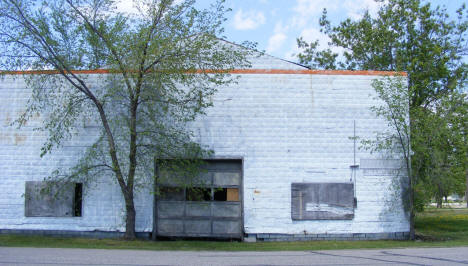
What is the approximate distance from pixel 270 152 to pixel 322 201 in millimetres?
2593

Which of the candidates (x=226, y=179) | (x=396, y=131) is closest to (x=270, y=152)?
(x=226, y=179)

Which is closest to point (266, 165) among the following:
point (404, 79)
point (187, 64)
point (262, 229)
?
point (262, 229)

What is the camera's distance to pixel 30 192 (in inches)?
647

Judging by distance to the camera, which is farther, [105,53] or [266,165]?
[266,165]

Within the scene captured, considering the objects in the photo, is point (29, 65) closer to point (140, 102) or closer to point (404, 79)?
point (140, 102)

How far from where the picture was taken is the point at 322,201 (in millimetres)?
16234

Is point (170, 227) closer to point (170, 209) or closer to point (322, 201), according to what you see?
point (170, 209)

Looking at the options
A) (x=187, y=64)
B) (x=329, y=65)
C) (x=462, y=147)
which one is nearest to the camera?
(x=187, y=64)

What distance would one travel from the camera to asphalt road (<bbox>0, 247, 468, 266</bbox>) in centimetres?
1012

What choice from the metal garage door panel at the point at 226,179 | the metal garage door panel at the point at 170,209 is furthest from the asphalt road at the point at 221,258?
the metal garage door panel at the point at 226,179

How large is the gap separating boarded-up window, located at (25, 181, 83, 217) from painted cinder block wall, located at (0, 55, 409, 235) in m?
0.21

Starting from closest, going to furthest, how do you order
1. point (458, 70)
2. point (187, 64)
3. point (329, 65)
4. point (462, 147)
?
point (187, 64), point (462, 147), point (458, 70), point (329, 65)

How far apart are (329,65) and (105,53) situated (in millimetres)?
19386

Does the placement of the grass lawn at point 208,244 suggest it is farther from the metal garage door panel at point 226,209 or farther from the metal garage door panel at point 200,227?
the metal garage door panel at point 226,209
